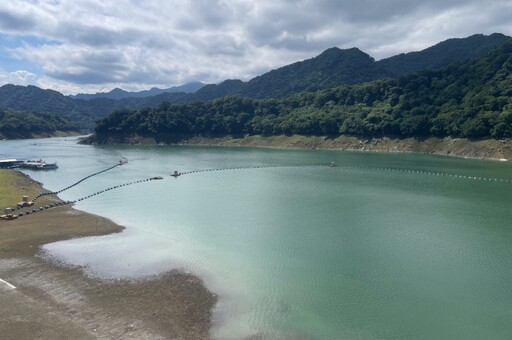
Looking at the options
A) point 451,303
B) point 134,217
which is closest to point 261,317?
point 451,303

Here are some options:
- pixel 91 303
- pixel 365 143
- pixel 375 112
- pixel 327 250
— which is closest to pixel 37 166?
pixel 91 303

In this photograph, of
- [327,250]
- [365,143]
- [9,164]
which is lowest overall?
[327,250]

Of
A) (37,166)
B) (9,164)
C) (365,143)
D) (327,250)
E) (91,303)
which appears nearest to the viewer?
(91,303)

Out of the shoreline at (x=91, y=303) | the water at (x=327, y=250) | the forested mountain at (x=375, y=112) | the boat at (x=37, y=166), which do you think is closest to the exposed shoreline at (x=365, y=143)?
the forested mountain at (x=375, y=112)

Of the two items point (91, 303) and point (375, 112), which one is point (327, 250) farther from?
point (375, 112)

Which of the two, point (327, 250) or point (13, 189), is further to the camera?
point (13, 189)

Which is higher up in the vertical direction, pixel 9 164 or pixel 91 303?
pixel 9 164

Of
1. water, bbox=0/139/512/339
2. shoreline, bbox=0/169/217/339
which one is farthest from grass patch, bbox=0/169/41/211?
shoreline, bbox=0/169/217/339
